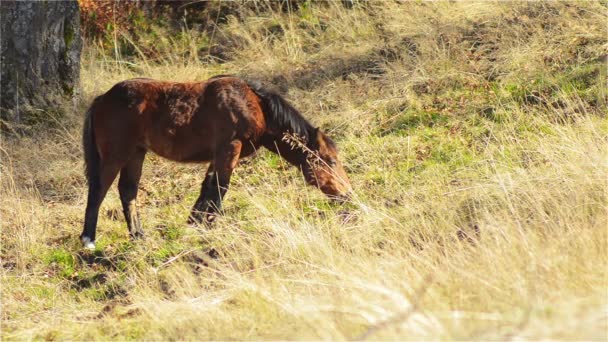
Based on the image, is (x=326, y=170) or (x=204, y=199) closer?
(x=204, y=199)

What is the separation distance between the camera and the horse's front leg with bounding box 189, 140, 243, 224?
25.1 ft

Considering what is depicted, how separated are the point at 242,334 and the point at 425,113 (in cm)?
527

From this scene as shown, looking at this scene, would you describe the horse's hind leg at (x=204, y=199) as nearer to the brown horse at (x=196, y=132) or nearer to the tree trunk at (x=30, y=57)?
the brown horse at (x=196, y=132)

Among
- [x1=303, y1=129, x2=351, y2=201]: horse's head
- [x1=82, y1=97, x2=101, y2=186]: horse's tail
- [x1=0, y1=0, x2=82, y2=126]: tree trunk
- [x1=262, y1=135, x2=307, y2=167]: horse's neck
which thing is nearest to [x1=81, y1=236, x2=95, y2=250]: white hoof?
[x1=82, y1=97, x2=101, y2=186]: horse's tail

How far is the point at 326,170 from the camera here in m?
7.90

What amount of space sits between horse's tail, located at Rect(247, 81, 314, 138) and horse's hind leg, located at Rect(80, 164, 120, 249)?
146 centimetres

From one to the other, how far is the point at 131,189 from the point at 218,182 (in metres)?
0.99

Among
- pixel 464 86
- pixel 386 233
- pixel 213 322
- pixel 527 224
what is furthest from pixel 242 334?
pixel 464 86

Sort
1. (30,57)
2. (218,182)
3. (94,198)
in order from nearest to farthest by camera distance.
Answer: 1. (218,182)
2. (94,198)
3. (30,57)

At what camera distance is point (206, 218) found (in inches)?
298

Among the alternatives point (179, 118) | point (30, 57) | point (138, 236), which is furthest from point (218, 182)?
point (30, 57)

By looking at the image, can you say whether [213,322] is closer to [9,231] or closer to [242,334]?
[242,334]

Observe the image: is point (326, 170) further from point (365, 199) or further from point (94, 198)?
point (94, 198)

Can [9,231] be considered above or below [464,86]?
below
